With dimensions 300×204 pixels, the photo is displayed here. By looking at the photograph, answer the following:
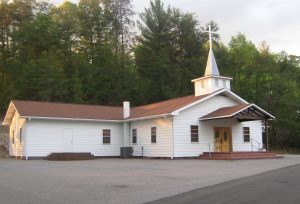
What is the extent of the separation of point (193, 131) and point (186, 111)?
1.53 m

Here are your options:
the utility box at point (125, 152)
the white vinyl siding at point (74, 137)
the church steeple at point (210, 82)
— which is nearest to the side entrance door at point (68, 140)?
the white vinyl siding at point (74, 137)

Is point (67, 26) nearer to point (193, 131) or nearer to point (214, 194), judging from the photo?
point (193, 131)

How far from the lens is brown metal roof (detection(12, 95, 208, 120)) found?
30781 mm

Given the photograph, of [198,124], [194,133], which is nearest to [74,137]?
[194,133]

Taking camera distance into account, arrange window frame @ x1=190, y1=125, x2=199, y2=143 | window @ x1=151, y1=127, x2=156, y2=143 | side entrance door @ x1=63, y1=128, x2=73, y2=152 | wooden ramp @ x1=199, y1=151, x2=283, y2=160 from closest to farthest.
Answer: wooden ramp @ x1=199, y1=151, x2=283, y2=160 < window frame @ x1=190, y1=125, x2=199, y2=143 < side entrance door @ x1=63, y1=128, x2=73, y2=152 < window @ x1=151, y1=127, x2=156, y2=143

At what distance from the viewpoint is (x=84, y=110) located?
3488 centimetres

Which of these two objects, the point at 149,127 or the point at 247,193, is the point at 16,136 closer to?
the point at 149,127

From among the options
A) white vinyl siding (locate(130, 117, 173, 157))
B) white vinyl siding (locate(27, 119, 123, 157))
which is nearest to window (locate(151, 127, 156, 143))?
white vinyl siding (locate(130, 117, 173, 157))

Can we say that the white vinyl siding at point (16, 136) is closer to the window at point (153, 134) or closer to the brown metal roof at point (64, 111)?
the brown metal roof at point (64, 111)

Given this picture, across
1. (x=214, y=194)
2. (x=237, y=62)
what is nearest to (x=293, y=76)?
(x=237, y=62)

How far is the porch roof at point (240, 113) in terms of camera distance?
2959 centimetres

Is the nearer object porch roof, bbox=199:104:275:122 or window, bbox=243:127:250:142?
porch roof, bbox=199:104:275:122

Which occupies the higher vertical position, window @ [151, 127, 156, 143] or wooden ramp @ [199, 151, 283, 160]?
window @ [151, 127, 156, 143]

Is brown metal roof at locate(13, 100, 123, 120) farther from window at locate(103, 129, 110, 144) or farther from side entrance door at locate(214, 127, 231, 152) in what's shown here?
side entrance door at locate(214, 127, 231, 152)
